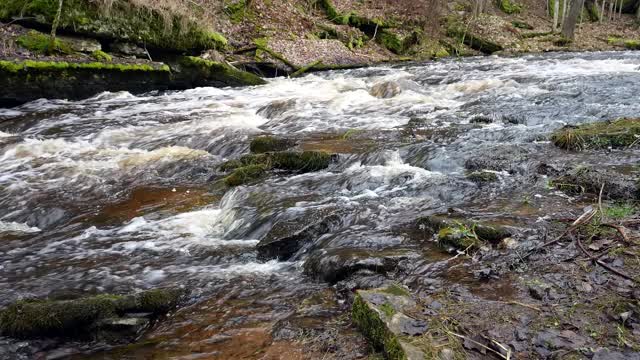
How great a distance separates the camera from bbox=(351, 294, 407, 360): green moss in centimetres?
292

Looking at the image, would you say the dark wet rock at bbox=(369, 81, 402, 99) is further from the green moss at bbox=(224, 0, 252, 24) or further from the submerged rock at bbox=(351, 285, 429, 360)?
the submerged rock at bbox=(351, 285, 429, 360)

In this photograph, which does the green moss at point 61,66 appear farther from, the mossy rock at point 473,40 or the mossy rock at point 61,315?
the mossy rock at point 473,40

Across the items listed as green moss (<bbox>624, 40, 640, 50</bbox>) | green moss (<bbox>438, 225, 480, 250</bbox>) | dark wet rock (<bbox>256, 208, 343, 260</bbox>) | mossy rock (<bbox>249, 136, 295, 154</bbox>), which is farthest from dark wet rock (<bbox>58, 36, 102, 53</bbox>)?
green moss (<bbox>624, 40, 640, 50</bbox>)

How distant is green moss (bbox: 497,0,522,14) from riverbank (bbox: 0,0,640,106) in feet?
5.28

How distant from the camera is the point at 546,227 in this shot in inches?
184

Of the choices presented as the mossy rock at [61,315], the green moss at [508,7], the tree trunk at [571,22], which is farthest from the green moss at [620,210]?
the green moss at [508,7]

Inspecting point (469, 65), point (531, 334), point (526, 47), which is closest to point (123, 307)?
point (531, 334)

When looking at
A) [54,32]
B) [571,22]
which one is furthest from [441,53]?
[54,32]

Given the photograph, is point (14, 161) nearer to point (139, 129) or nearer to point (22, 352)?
point (139, 129)

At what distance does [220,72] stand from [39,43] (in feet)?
17.1

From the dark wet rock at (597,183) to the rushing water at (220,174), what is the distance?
12.1 inches

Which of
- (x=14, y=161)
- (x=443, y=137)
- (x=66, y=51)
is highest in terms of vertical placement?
(x=66, y=51)

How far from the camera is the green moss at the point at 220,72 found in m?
15.5

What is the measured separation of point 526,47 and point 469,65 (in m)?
10.8
